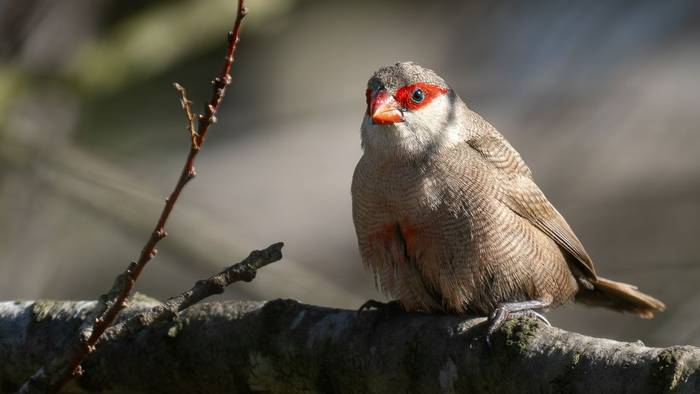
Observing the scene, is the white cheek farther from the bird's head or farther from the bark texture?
the bark texture

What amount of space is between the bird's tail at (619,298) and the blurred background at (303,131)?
4.27ft

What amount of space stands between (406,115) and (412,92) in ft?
0.35

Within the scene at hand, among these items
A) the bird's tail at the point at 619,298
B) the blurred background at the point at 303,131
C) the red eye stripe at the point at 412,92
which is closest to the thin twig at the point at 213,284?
the red eye stripe at the point at 412,92

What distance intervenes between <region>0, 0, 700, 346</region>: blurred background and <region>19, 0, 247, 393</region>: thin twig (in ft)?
11.4

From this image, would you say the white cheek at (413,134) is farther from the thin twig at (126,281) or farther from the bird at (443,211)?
the thin twig at (126,281)

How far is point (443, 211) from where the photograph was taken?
165 inches

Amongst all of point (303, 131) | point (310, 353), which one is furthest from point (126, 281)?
point (303, 131)

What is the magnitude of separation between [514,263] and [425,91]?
0.86 metres

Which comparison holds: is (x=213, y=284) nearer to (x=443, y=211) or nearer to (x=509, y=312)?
(x=509, y=312)

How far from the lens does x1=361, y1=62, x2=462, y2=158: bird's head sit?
14.3 ft

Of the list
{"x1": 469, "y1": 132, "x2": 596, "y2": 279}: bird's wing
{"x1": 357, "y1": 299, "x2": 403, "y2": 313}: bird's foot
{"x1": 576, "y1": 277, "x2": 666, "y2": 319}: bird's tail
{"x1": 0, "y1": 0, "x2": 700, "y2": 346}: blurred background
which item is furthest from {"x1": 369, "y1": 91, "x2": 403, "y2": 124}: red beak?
{"x1": 0, "y1": 0, "x2": 700, "y2": 346}: blurred background

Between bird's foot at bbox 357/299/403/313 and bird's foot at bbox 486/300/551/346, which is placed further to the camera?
bird's foot at bbox 357/299/403/313

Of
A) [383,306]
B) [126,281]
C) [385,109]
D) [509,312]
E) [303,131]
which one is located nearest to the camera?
[126,281]

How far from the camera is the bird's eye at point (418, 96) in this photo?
4.45m
